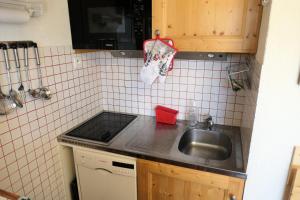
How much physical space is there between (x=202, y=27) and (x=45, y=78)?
1000mm

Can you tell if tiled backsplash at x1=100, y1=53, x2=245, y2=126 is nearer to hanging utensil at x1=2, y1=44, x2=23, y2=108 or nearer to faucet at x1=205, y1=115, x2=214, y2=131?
faucet at x1=205, y1=115, x2=214, y2=131

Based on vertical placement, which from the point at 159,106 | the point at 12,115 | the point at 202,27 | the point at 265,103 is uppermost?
the point at 202,27

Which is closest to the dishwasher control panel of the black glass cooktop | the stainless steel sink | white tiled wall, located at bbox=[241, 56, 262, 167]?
the black glass cooktop

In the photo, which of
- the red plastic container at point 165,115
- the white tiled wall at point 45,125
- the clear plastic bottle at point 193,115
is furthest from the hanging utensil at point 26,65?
the clear plastic bottle at point 193,115

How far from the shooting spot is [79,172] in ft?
5.18

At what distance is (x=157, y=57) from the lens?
135 cm

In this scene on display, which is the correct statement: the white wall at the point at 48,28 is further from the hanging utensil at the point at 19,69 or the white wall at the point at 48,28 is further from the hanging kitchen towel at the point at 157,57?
the hanging kitchen towel at the point at 157,57

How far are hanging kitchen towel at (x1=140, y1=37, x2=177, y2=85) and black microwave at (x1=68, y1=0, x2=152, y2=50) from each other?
6cm

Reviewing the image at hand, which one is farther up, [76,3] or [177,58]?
[76,3]

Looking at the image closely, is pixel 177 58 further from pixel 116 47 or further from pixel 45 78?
pixel 45 78

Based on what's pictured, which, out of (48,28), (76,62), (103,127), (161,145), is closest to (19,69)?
(48,28)

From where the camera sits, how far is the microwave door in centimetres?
136

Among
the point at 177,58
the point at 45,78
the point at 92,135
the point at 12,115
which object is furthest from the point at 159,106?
the point at 12,115

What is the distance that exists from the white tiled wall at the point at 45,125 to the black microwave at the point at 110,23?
179 mm
